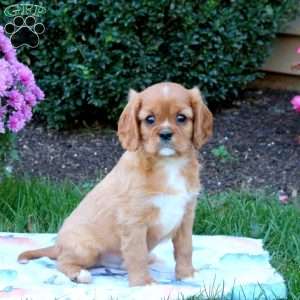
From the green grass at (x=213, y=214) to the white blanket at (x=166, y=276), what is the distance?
0.57ft

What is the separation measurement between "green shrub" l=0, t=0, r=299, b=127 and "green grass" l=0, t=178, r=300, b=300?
1251 mm

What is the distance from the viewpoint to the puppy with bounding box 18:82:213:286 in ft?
11.9

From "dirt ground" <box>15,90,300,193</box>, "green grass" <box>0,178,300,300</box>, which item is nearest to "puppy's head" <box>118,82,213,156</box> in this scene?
"green grass" <box>0,178,300,300</box>

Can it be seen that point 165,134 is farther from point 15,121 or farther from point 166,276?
point 15,121

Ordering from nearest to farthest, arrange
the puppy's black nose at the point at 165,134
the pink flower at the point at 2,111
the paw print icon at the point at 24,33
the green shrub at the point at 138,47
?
the puppy's black nose at the point at 165,134 → the pink flower at the point at 2,111 → the green shrub at the point at 138,47 → the paw print icon at the point at 24,33

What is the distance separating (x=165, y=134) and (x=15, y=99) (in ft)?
5.16

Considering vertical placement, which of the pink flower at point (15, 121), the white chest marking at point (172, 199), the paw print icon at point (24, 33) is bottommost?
the white chest marking at point (172, 199)

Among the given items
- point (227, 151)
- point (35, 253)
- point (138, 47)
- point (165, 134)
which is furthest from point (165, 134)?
point (227, 151)

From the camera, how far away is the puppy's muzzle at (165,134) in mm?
3543

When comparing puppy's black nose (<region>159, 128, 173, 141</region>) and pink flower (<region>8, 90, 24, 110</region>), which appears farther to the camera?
pink flower (<region>8, 90, 24, 110</region>)

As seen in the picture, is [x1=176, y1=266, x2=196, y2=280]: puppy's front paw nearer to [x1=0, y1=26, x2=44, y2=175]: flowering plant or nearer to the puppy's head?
the puppy's head

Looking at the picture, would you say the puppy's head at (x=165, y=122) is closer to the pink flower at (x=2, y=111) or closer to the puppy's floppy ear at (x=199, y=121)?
the puppy's floppy ear at (x=199, y=121)

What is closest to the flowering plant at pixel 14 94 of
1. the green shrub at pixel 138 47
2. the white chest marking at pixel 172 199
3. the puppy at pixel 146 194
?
the puppy at pixel 146 194

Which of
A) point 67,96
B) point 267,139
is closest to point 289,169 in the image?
point 267,139
